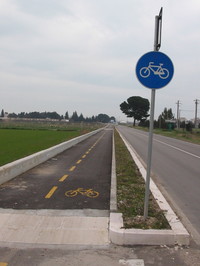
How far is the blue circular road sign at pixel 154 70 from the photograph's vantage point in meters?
5.18

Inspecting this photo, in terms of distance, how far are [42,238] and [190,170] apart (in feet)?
29.9

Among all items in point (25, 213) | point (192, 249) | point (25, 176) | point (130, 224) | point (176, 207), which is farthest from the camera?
point (25, 176)

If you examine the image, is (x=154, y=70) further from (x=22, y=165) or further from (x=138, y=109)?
(x=138, y=109)

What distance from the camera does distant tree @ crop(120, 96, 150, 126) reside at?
459 ft

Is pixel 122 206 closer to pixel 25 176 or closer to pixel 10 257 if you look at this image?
pixel 10 257

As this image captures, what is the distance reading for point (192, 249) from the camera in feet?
14.5

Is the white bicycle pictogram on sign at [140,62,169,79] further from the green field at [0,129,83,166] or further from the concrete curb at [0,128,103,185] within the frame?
the green field at [0,129,83,166]

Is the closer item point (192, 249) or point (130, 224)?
point (192, 249)

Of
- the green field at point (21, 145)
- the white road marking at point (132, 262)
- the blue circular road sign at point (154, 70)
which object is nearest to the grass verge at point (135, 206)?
the white road marking at point (132, 262)

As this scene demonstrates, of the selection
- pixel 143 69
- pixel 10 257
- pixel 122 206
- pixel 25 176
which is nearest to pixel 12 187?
pixel 25 176

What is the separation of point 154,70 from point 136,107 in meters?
138

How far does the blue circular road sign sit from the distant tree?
5345 inches

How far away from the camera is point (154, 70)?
523 cm

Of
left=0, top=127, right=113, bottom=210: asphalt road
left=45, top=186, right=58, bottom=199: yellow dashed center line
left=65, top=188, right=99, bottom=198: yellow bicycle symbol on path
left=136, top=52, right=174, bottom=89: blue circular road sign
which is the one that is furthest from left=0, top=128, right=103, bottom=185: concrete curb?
left=136, top=52, right=174, bottom=89: blue circular road sign
